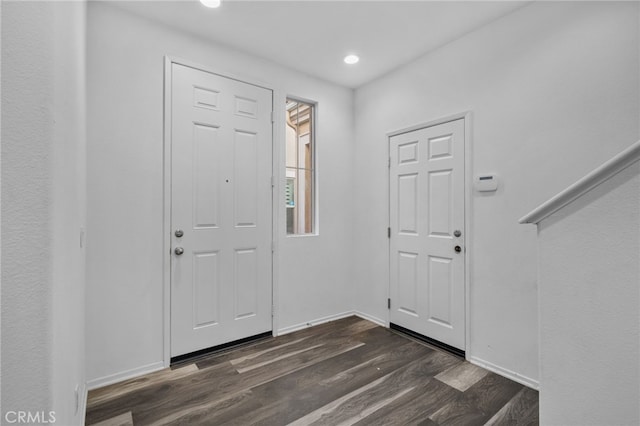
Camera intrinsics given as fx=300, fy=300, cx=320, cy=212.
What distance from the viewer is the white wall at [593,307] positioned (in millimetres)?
1060

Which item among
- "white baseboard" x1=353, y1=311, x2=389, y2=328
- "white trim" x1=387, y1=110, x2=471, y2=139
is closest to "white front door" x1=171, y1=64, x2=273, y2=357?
"white baseboard" x1=353, y1=311, x2=389, y2=328

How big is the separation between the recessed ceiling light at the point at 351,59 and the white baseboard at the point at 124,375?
311 cm

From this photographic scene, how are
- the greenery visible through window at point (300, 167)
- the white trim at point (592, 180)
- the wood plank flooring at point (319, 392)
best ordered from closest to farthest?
the white trim at point (592, 180), the wood plank flooring at point (319, 392), the greenery visible through window at point (300, 167)

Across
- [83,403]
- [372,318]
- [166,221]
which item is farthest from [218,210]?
[372,318]

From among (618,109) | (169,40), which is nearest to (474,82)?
(618,109)

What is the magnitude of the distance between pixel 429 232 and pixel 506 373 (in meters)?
1.23

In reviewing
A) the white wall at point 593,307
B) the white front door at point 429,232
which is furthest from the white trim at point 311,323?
the white wall at point 593,307

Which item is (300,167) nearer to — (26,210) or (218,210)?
(218,210)

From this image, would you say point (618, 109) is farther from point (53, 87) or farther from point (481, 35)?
point (53, 87)

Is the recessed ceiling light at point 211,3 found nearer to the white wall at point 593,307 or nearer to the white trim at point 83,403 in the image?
the white wall at point 593,307

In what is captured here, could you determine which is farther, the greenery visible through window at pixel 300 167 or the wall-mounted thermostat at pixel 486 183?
the greenery visible through window at pixel 300 167

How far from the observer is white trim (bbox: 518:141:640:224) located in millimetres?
1021

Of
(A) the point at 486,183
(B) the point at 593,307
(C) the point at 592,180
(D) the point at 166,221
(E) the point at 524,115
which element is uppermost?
(E) the point at 524,115

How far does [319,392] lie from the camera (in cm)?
206
